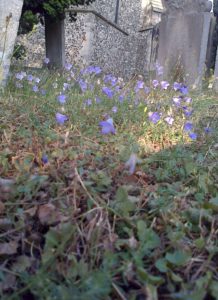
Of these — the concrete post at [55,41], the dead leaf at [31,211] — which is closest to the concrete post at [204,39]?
the concrete post at [55,41]

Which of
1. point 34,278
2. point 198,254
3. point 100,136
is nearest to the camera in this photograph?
point 34,278

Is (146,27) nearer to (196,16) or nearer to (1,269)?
(196,16)

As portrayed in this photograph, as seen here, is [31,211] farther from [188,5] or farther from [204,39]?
[188,5]

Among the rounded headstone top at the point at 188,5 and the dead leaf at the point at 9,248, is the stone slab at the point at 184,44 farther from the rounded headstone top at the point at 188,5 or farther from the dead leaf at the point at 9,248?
the dead leaf at the point at 9,248

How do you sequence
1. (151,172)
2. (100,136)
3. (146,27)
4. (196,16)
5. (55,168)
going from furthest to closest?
(146,27), (196,16), (100,136), (151,172), (55,168)

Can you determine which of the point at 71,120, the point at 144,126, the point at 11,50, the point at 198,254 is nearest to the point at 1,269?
the point at 198,254

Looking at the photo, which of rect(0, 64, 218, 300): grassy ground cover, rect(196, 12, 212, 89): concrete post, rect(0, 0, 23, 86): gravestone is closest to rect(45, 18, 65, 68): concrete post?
rect(196, 12, 212, 89): concrete post
